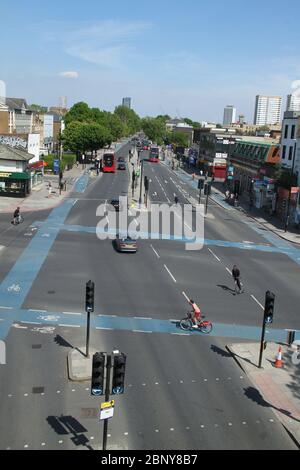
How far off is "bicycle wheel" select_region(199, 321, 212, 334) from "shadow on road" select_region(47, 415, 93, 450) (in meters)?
9.05

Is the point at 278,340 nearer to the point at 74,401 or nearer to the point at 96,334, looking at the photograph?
the point at 96,334

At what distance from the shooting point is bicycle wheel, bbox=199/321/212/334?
2312cm

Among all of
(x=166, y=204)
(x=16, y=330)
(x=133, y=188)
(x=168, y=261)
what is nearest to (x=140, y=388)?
(x=16, y=330)

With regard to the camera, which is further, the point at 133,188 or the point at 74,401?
the point at 133,188

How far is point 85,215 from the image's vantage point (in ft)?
170

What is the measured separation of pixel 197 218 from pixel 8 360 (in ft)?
126

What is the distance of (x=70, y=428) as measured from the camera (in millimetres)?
15070

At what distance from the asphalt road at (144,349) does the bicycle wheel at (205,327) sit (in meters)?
0.71

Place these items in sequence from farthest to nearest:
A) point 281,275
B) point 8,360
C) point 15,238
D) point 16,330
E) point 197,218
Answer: point 197,218 < point 15,238 < point 281,275 < point 16,330 < point 8,360

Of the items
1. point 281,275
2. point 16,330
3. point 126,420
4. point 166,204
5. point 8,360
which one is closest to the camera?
point 126,420

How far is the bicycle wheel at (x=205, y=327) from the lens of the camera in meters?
23.1

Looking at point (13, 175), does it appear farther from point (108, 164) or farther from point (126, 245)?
point (108, 164)

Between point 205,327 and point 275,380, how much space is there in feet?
16.0

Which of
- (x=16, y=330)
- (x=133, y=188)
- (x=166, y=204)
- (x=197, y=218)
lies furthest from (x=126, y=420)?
(x=133, y=188)
